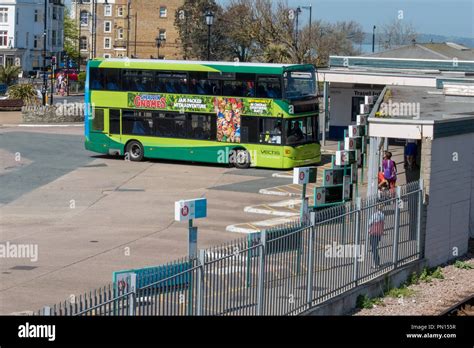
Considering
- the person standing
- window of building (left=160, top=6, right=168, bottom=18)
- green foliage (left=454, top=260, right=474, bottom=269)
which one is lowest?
green foliage (left=454, top=260, right=474, bottom=269)

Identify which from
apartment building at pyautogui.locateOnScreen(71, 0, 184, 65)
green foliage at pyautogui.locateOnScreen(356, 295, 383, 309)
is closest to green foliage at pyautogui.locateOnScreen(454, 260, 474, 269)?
green foliage at pyautogui.locateOnScreen(356, 295, 383, 309)

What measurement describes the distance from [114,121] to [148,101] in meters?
1.83

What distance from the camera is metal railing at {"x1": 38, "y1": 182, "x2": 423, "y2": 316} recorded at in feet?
41.2

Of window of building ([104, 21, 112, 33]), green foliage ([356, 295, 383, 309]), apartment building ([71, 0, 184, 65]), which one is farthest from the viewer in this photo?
window of building ([104, 21, 112, 33])

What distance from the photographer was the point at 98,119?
3969 centimetres

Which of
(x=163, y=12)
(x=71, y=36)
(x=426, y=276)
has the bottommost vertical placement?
(x=426, y=276)

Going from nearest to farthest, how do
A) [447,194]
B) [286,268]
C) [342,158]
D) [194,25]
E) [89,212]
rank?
[286,268] < [447,194] < [342,158] < [89,212] < [194,25]

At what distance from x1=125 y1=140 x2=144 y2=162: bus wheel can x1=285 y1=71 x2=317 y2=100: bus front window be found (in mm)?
6553

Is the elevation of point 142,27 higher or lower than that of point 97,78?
higher

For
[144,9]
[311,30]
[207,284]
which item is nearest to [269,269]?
[207,284]

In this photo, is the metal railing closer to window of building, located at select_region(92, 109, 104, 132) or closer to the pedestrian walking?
the pedestrian walking

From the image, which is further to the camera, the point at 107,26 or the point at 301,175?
the point at 107,26

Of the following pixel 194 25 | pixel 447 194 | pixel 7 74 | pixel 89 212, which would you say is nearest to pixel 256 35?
pixel 7 74

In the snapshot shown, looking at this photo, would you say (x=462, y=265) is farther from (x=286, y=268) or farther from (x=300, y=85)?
(x=300, y=85)
